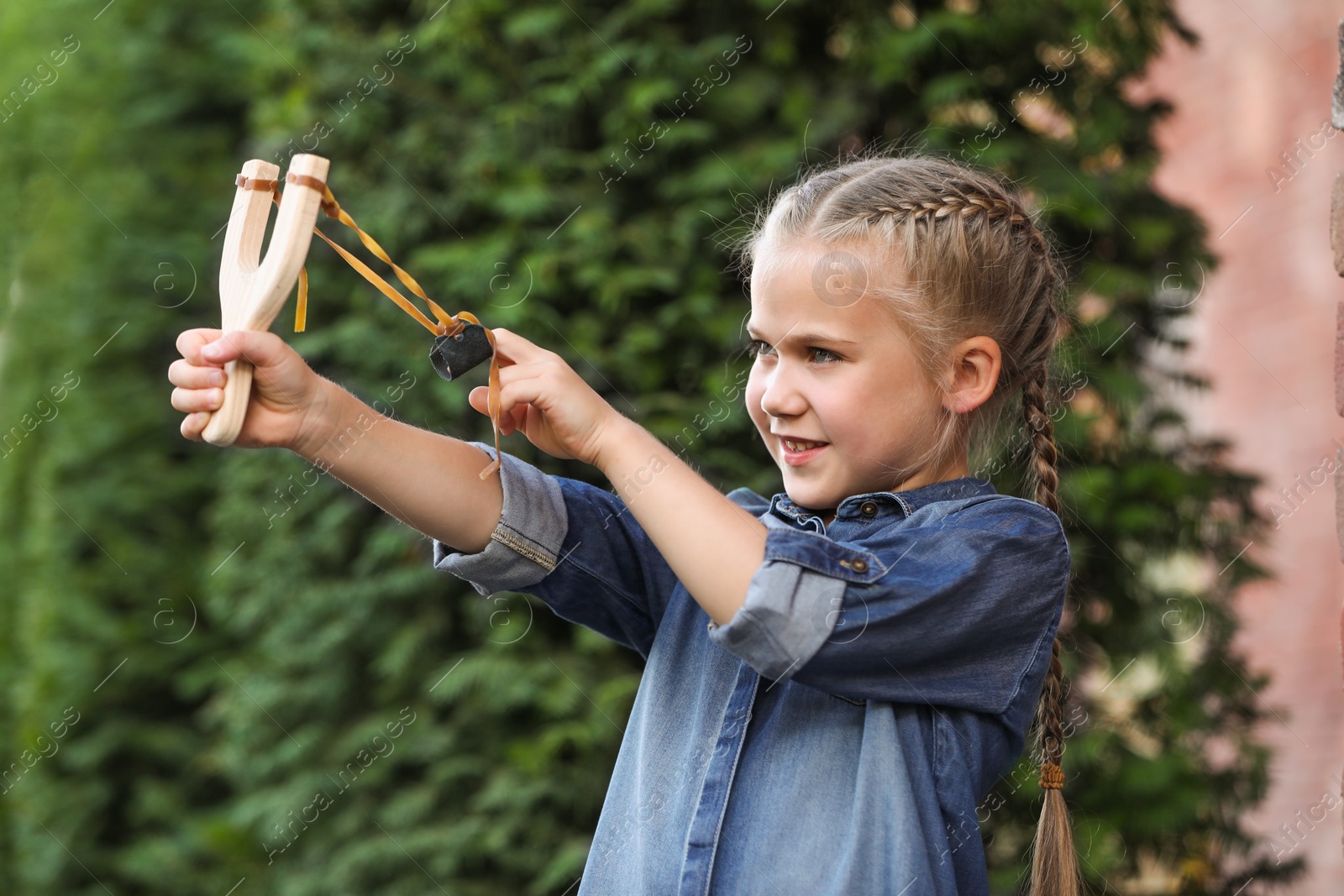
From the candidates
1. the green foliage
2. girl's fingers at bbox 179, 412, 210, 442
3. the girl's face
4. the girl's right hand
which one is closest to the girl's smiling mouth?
the girl's face

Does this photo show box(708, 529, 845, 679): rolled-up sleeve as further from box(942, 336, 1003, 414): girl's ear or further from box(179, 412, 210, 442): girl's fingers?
box(179, 412, 210, 442): girl's fingers

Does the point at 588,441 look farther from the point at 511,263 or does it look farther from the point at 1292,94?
the point at 1292,94

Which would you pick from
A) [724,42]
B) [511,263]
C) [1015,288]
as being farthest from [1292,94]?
[1015,288]

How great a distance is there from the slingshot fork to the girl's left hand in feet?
0.71

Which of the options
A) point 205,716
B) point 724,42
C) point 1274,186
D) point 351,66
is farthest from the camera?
point 1274,186

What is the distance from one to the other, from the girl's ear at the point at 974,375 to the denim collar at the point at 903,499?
0.09 m

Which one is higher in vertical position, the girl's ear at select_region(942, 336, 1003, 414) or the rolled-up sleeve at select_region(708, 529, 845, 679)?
the rolled-up sleeve at select_region(708, 529, 845, 679)

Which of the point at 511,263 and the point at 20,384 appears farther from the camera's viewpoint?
the point at 20,384

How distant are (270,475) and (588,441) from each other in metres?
2.08

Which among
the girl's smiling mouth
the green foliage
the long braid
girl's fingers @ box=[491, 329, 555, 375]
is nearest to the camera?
girl's fingers @ box=[491, 329, 555, 375]

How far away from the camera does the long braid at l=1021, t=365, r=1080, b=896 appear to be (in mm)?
1435

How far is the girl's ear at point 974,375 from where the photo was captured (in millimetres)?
1354

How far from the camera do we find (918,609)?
1146 millimetres

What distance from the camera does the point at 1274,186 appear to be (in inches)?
155
